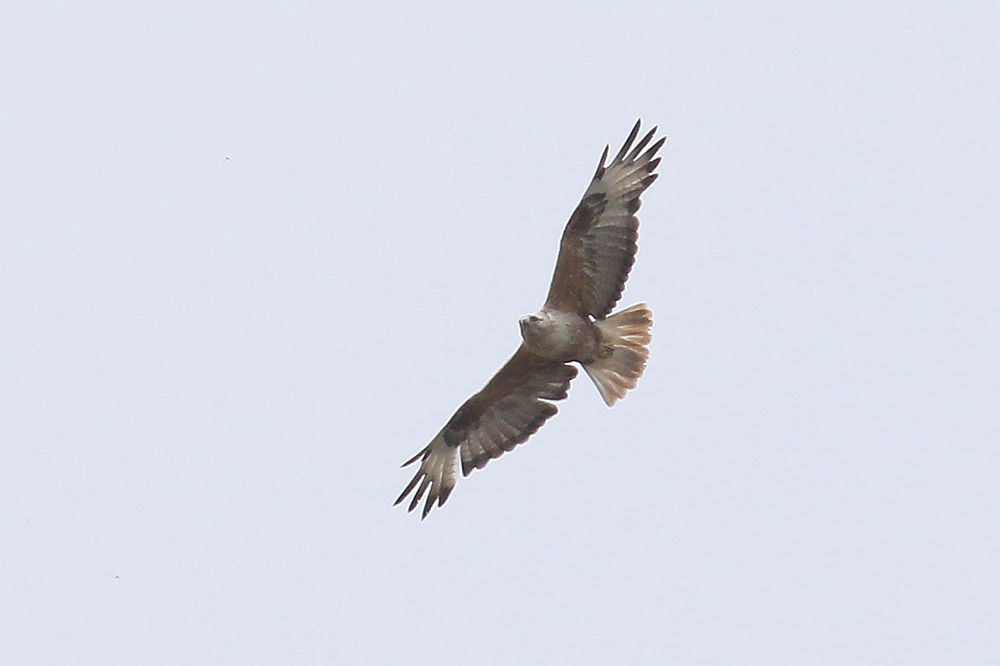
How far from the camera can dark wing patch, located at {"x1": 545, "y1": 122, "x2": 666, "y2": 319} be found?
35.2 feet

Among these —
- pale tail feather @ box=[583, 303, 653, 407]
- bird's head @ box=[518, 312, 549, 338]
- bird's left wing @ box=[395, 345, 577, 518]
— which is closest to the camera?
bird's head @ box=[518, 312, 549, 338]

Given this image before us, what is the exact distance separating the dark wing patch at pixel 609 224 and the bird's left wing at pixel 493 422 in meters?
0.72

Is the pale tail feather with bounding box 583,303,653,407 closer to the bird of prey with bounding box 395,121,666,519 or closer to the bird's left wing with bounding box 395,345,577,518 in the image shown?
the bird of prey with bounding box 395,121,666,519

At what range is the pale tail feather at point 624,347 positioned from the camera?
10977 mm

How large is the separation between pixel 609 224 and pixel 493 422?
1.75 m

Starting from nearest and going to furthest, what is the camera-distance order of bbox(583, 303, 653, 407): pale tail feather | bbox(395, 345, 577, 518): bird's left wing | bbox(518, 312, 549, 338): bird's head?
bbox(518, 312, 549, 338): bird's head → bbox(583, 303, 653, 407): pale tail feather → bbox(395, 345, 577, 518): bird's left wing

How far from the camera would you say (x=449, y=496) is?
38.2 ft

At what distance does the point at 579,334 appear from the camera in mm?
10859

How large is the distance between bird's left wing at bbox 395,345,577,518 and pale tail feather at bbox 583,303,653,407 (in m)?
0.39

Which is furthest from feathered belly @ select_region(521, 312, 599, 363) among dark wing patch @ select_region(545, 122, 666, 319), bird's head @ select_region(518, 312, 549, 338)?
dark wing patch @ select_region(545, 122, 666, 319)

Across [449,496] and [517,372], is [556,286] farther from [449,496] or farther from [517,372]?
[449,496]

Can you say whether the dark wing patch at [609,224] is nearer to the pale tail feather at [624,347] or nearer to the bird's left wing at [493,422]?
the pale tail feather at [624,347]

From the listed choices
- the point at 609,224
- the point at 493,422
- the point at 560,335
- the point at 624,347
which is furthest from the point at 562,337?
the point at 493,422

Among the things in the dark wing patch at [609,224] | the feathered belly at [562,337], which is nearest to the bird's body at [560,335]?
the feathered belly at [562,337]
